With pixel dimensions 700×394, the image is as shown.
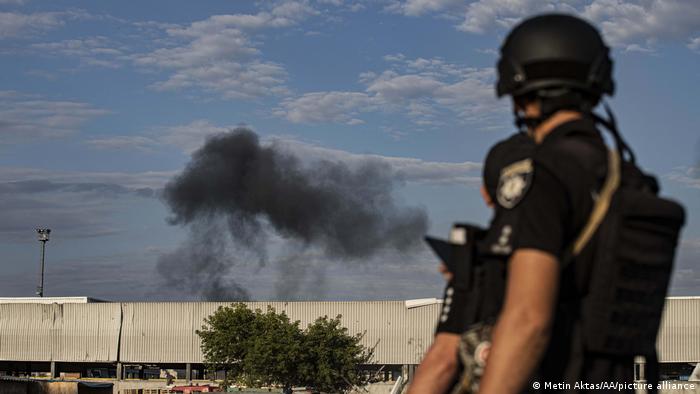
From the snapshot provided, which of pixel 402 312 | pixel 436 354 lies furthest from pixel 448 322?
pixel 402 312

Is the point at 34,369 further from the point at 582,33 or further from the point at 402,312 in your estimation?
the point at 582,33

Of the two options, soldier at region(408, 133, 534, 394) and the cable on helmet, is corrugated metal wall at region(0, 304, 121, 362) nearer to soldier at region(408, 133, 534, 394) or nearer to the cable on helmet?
soldier at region(408, 133, 534, 394)

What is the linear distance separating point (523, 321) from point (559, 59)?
82cm

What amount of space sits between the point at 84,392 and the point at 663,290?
73.2m

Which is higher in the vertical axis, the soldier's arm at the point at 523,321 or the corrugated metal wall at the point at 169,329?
the soldier's arm at the point at 523,321

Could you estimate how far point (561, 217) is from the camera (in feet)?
9.18

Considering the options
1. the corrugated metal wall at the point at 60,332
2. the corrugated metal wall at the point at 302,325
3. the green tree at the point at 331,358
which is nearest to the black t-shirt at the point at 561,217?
the green tree at the point at 331,358

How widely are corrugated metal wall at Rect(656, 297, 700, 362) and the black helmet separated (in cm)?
9144

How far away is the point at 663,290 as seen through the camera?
304 cm

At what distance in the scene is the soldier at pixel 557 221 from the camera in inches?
107

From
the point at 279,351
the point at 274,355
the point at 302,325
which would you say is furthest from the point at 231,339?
the point at 302,325

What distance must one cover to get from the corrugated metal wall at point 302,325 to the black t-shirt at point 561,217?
292 feet

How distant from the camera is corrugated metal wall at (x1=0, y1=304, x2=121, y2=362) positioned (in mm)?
100000

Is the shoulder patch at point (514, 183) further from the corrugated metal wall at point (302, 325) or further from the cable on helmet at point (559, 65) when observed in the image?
the corrugated metal wall at point (302, 325)
